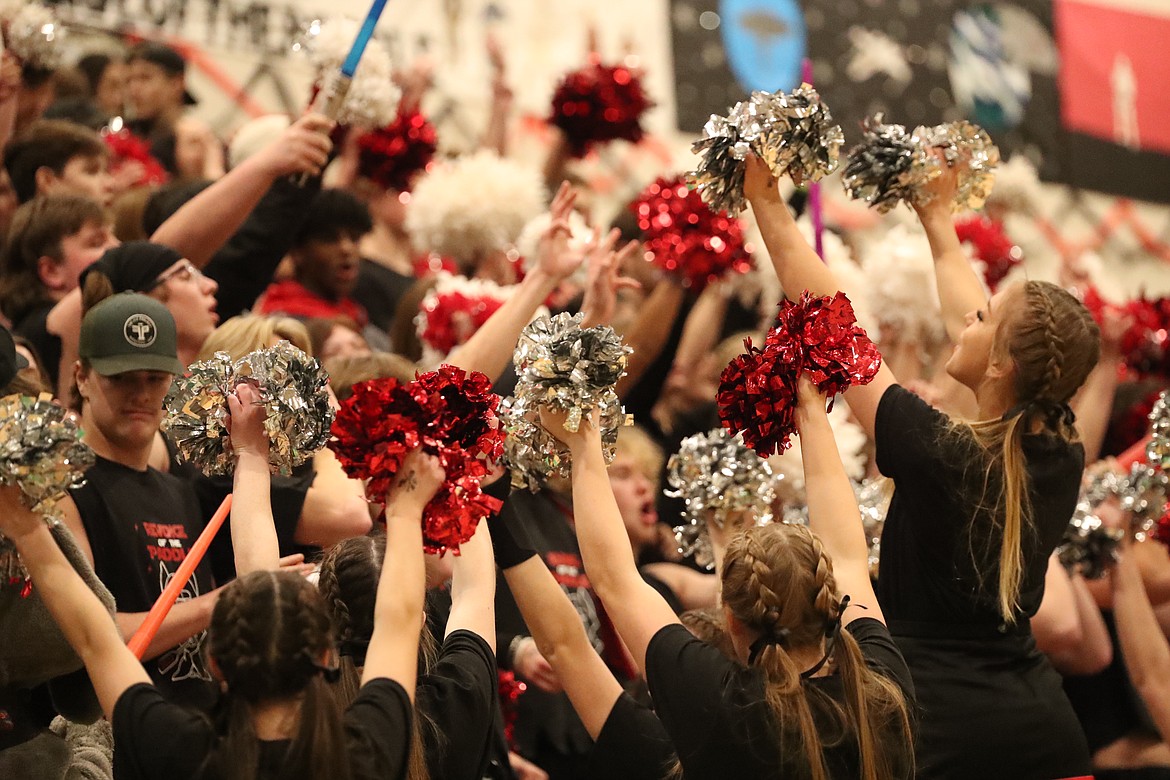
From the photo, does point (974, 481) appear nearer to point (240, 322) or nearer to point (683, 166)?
point (240, 322)

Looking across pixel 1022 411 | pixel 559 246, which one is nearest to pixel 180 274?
pixel 559 246

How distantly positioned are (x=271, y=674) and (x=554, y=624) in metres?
0.80

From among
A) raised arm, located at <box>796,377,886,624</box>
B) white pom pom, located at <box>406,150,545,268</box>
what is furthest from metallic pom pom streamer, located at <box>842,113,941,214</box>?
white pom pom, located at <box>406,150,545,268</box>

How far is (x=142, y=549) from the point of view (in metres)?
3.32

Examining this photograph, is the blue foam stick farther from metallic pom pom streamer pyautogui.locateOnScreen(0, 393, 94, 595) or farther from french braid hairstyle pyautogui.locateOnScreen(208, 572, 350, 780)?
french braid hairstyle pyautogui.locateOnScreen(208, 572, 350, 780)

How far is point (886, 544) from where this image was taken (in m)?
3.41

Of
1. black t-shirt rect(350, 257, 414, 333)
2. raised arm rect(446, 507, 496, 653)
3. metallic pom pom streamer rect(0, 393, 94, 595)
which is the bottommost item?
black t-shirt rect(350, 257, 414, 333)

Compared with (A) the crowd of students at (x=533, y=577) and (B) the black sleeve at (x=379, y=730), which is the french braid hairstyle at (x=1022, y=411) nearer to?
(A) the crowd of students at (x=533, y=577)

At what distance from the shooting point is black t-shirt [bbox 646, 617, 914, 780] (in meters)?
2.54

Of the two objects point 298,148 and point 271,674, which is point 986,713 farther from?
point 298,148

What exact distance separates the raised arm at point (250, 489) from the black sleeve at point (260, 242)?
5.97 ft

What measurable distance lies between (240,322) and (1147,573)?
291 centimetres

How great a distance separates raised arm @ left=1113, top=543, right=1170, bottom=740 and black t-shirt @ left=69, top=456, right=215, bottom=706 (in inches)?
105

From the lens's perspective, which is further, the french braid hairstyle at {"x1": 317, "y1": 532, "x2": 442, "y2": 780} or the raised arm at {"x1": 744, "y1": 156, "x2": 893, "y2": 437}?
the raised arm at {"x1": 744, "y1": 156, "x2": 893, "y2": 437}
